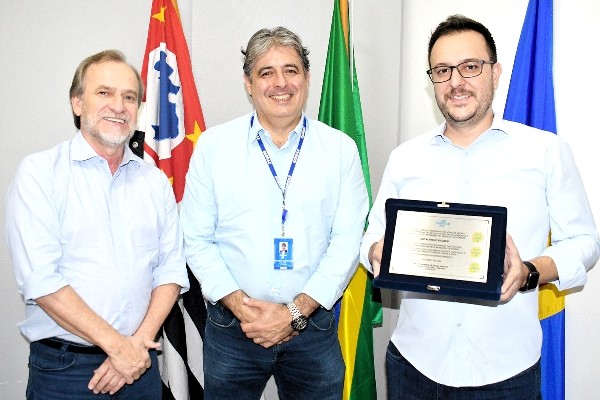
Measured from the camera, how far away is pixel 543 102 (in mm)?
2672

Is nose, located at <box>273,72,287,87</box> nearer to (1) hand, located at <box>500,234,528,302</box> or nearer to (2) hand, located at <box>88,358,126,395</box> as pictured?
(1) hand, located at <box>500,234,528,302</box>

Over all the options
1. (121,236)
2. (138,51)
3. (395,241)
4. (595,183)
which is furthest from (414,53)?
(121,236)

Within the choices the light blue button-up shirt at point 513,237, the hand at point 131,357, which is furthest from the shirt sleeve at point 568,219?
the hand at point 131,357

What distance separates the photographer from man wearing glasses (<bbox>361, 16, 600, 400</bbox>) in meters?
1.92

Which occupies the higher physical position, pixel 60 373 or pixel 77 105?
pixel 77 105

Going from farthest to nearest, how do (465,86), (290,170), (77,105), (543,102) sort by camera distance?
1. (543,102)
2. (290,170)
3. (77,105)
4. (465,86)

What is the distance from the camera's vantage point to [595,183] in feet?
8.59

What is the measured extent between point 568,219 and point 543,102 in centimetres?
96

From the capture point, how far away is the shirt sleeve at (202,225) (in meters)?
2.30

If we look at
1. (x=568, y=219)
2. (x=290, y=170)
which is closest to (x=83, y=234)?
(x=290, y=170)

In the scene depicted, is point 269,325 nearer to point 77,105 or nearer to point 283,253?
point 283,253

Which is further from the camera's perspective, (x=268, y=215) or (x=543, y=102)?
(x=543, y=102)

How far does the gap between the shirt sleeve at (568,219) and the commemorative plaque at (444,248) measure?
0.34m

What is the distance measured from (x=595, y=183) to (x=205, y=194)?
1.93 meters
